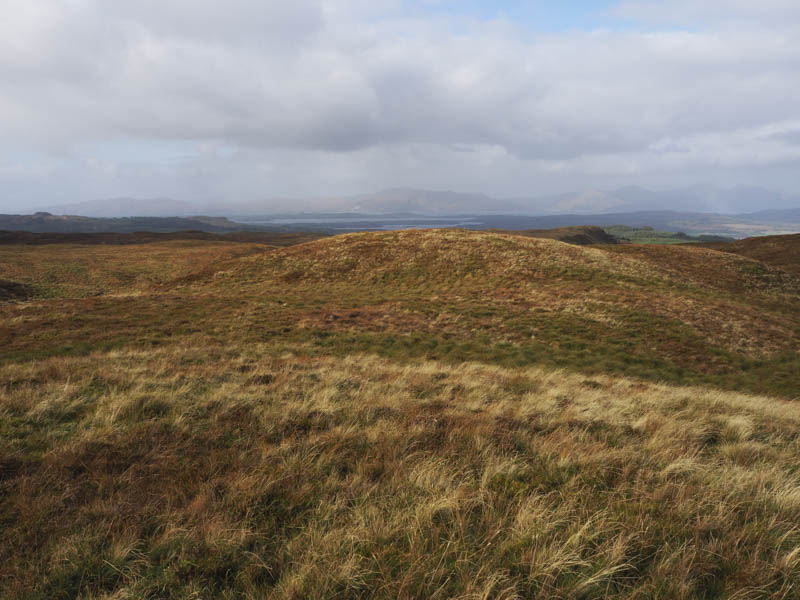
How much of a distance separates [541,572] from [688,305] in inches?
1053

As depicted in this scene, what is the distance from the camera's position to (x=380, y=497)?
370cm

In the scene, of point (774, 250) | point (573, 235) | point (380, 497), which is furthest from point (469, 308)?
point (573, 235)

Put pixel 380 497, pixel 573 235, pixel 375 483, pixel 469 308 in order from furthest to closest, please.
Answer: pixel 573 235 → pixel 469 308 → pixel 375 483 → pixel 380 497

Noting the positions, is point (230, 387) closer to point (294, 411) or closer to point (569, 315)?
point (294, 411)

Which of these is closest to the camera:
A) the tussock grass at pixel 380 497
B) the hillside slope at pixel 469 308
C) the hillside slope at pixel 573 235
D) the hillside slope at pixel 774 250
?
the tussock grass at pixel 380 497

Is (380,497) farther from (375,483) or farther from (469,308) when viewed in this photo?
(469,308)

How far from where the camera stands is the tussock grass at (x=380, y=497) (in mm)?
2719

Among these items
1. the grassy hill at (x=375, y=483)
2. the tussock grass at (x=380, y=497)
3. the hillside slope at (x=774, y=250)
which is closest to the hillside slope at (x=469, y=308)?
the grassy hill at (x=375, y=483)

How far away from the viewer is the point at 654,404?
7.68m

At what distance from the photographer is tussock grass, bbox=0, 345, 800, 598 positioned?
8.92ft

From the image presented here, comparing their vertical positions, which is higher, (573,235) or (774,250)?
(573,235)

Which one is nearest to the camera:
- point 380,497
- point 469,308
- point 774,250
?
point 380,497

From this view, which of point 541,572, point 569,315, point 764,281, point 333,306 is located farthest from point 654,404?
point 764,281

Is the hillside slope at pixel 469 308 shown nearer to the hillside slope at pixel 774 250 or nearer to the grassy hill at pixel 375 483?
the grassy hill at pixel 375 483
